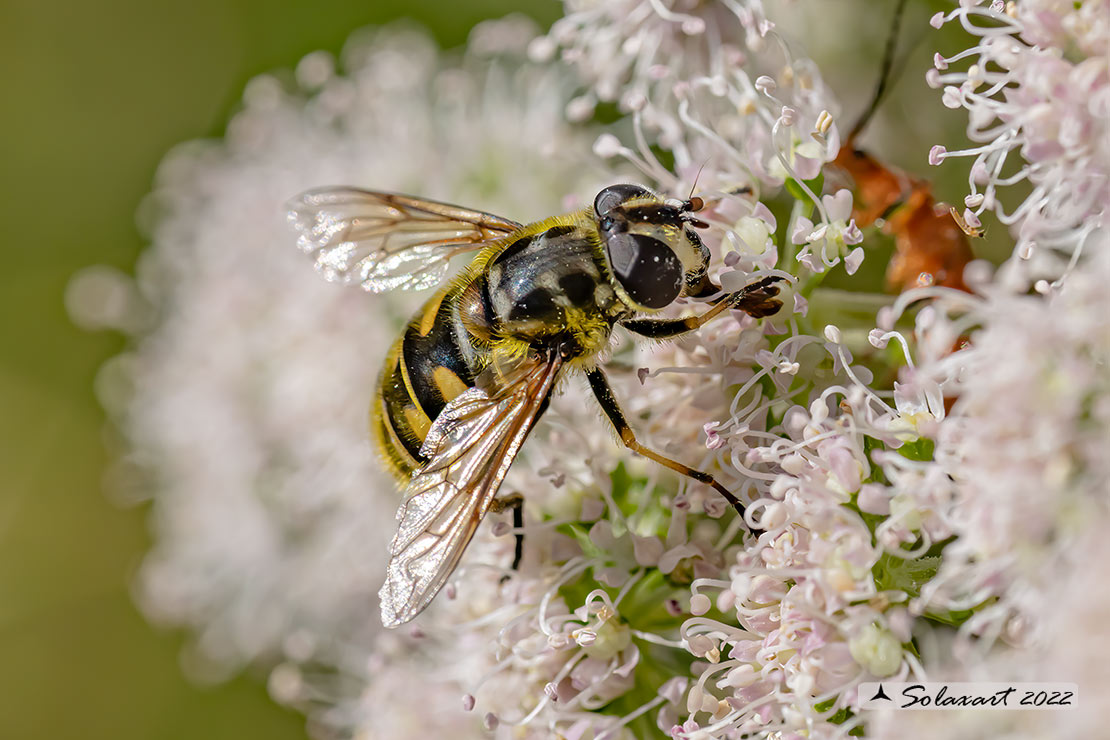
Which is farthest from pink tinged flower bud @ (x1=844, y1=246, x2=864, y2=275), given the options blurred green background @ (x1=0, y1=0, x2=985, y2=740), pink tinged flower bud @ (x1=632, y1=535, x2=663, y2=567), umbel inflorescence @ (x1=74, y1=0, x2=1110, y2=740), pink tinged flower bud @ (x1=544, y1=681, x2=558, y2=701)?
blurred green background @ (x1=0, y1=0, x2=985, y2=740)

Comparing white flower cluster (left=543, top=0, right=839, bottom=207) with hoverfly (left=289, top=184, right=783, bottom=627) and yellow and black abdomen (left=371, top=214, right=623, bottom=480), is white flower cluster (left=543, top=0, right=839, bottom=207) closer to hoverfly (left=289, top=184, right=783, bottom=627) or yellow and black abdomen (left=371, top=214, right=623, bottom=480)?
hoverfly (left=289, top=184, right=783, bottom=627)

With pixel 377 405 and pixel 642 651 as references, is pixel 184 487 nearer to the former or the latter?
pixel 377 405

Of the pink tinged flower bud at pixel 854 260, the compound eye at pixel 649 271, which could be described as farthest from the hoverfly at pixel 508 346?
the pink tinged flower bud at pixel 854 260

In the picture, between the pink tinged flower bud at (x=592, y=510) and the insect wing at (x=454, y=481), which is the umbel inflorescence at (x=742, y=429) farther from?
the insect wing at (x=454, y=481)

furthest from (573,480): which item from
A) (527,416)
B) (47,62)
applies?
(47,62)

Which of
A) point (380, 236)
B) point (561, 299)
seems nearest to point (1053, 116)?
point (561, 299)

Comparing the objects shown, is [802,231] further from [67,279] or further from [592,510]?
[67,279]
